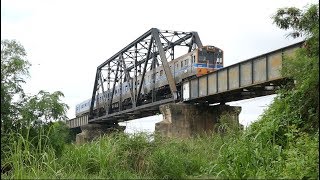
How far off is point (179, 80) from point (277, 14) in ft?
76.2

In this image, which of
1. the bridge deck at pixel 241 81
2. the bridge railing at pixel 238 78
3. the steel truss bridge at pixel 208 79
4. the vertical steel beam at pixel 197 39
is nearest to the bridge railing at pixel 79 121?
the steel truss bridge at pixel 208 79

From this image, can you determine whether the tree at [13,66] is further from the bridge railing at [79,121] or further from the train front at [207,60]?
the bridge railing at [79,121]

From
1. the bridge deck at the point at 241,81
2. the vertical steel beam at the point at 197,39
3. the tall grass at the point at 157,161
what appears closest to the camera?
the tall grass at the point at 157,161

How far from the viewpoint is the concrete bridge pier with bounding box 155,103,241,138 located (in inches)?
1266

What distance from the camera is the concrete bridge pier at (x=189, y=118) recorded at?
105 ft

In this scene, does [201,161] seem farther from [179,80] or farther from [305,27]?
[179,80]

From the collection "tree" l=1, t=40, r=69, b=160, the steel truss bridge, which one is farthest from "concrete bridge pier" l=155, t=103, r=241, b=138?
"tree" l=1, t=40, r=69, b=160

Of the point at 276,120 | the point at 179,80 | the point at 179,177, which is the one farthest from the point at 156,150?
the point at 179,80

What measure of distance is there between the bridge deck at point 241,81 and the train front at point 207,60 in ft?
5.19

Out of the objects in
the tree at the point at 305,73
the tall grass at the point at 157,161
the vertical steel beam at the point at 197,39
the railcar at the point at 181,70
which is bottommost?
the tall grass at the point at 157,161

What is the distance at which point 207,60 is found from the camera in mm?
35031

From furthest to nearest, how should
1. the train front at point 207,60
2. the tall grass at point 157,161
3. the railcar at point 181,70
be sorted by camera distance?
the railcar at point 181,70
the train front at point 207,60
the tall grass at point 157,161

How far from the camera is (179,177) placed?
32.5 ft

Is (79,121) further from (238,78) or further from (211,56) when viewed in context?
(238,78)
